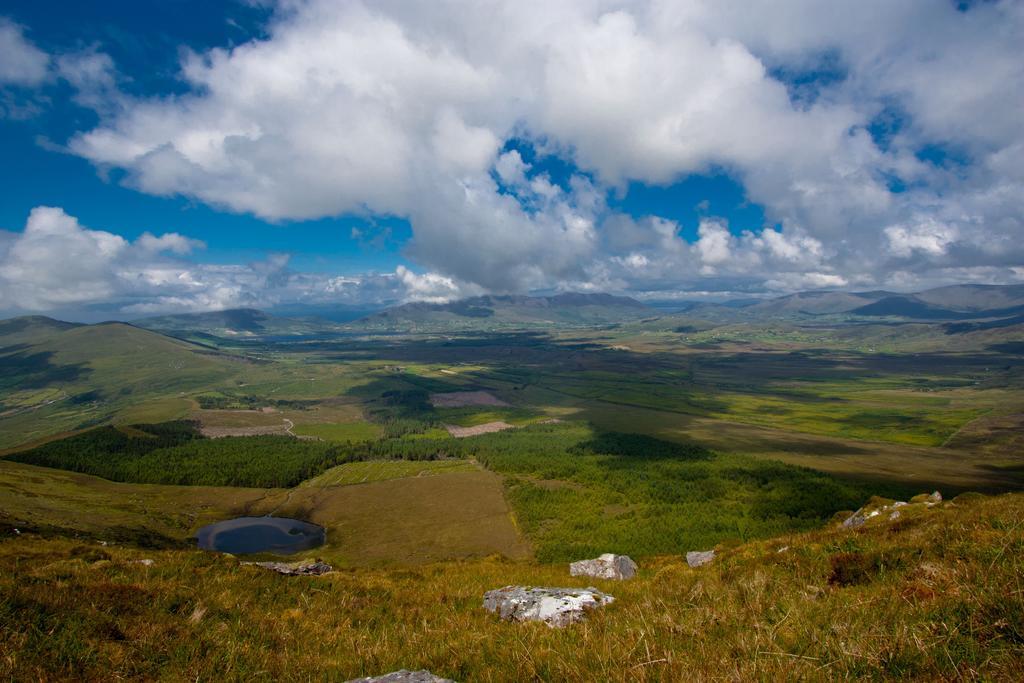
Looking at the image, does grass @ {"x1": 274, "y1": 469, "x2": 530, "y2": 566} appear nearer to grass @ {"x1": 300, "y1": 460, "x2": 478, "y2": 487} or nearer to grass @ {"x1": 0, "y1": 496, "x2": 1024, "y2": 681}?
grass @ {"x1": 300, "y1": 460, "x2": 478, "y2": 487}

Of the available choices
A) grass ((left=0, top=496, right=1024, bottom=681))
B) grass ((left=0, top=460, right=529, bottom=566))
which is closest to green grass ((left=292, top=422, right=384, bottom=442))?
grass ((left=0, top=460, right=529, bottom=566))

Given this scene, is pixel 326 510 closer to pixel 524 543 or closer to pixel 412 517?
pixel 412 517

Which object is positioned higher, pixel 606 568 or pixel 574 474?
pixel 606 568

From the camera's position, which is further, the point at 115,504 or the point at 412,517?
the point at 115,504

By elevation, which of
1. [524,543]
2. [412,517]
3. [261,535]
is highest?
[524,543]

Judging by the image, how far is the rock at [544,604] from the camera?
9.98m

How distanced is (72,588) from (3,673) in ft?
15.6

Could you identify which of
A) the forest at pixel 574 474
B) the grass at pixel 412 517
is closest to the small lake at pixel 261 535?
the grass at pixel 412 517

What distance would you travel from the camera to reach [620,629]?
711 cm

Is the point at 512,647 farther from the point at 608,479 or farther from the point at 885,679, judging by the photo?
the point at 608,479

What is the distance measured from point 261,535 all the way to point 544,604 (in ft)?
306

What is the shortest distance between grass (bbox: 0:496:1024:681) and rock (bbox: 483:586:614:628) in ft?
2.12

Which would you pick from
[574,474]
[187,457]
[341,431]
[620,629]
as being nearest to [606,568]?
[620,629]

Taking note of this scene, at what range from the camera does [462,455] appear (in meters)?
141
